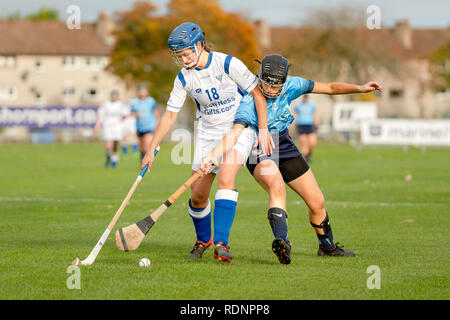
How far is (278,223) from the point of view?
24.1 feet

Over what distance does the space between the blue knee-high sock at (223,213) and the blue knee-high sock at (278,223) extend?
359 mm

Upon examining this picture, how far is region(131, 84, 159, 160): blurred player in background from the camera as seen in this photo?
2248 centimetres

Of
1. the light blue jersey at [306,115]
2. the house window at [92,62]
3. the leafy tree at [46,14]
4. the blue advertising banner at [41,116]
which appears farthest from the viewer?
the leafy tree at [46,14]

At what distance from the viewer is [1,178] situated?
1931cm

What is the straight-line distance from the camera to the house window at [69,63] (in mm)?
76625

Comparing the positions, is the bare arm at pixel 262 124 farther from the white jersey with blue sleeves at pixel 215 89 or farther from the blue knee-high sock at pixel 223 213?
the blue knee-high sock at pixel 223 213

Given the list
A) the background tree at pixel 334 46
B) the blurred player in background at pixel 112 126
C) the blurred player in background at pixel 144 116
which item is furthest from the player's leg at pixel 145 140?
the background tree at pixel 334 46

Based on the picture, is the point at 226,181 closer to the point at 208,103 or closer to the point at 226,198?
the point at 226,198

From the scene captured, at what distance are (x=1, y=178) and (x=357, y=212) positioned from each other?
411 inches

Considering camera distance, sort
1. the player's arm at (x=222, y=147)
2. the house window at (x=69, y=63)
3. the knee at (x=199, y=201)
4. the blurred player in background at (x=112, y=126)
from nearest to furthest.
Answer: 1. the player's arm at (x=222, y=147)
2. the knee at (x=199, y=201)
3. the blurred player in background at (x=112, y=126)
4. the house window at (x=69, y=63)

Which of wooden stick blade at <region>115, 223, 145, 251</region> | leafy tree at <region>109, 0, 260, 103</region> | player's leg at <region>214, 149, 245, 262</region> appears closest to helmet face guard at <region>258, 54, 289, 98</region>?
player's leg at <region>214, 149, 245, 262</region>

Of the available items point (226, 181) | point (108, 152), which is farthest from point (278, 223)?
point (108, 152)

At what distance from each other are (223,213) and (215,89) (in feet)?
3.98
